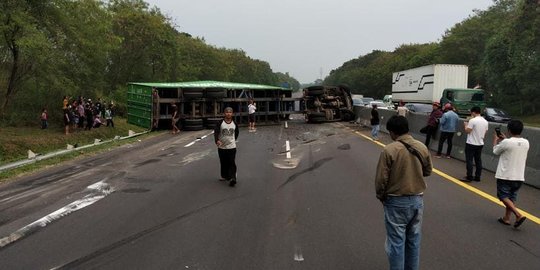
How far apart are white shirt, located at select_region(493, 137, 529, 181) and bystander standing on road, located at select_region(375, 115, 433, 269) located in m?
3.10

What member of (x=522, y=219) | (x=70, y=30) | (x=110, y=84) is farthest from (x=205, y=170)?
(x=110, y=84)

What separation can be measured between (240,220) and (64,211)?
9.78 ft

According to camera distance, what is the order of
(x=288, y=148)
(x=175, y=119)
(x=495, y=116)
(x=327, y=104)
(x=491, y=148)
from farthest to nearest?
(x=327, y=104) → (x=495, y=116) → (x=175, y=119) → (x=288, y=148) → (x=491, y=148)

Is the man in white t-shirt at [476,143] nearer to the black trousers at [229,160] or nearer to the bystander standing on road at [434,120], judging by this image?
the black trousers at [229,160]

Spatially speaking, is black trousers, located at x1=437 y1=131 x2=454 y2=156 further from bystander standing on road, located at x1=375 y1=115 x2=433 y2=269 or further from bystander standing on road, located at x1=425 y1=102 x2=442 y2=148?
bystander standing on road, located at x1=375 y1=115 x2=433 y2=269

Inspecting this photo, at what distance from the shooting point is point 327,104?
33344 millimetres

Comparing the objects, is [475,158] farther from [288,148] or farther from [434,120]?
[288,148]

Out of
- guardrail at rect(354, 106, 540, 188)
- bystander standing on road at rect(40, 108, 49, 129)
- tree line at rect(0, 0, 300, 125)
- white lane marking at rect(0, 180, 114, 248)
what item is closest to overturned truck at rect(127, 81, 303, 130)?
tree line at rect(0, 0, 300, 125)

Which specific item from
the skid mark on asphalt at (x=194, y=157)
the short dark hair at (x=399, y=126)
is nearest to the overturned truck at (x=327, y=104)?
the skid mark on asphalt at (x=194, y=157)

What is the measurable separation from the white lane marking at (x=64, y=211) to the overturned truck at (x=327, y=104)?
907 inches

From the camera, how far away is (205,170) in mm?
12695

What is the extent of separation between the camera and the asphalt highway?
575 centimetres

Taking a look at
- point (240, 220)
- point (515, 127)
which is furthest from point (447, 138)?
point (240, 220)

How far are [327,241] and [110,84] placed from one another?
141 ft
